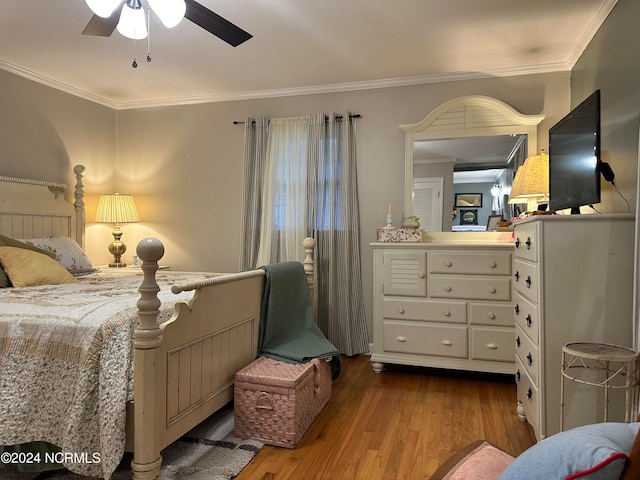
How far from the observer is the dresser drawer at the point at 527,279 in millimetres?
1967

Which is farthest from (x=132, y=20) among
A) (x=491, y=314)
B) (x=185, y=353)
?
(x=491, y=314)

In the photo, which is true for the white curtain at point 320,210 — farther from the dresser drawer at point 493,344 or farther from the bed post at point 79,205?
the bed post at point 79,205

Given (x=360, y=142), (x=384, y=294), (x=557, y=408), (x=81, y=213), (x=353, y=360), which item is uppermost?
(x=360, y=142)

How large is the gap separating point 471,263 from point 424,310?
0.48m

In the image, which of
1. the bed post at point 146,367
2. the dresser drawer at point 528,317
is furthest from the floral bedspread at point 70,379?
the dresser drawer at point 528,317

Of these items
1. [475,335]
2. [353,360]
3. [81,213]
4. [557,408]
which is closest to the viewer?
[557,408]

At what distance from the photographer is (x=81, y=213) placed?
3.87 m

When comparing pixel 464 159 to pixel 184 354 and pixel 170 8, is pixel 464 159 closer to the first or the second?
pixel 170 8

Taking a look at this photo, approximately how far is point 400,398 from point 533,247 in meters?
1.34

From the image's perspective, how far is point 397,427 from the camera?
2.34 metres

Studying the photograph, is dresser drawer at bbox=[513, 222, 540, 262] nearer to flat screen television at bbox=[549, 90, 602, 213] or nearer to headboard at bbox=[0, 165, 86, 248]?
flat screen television at bbox=[549, 90, 602, 213]

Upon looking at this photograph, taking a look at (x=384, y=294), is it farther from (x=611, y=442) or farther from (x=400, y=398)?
(x=611, y=442)

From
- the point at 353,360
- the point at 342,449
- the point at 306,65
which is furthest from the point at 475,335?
the point at 306,65

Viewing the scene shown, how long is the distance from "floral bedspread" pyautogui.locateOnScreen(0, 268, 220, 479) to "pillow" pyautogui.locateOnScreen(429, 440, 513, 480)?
1.18 m
